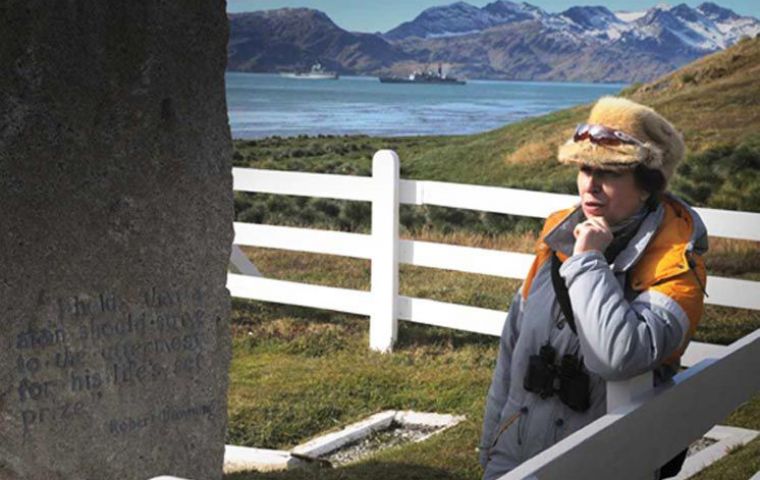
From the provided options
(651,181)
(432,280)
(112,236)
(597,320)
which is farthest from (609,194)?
(432,280)

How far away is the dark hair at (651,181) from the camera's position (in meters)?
3.75

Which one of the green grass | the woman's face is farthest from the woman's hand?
the green grass

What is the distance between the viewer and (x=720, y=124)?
97.3ft

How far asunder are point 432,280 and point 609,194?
1209 centimetres

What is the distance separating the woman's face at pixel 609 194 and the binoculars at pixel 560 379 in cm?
41

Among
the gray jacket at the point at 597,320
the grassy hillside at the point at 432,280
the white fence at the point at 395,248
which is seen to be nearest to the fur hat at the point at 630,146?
the gray jacket at the point at 597,320

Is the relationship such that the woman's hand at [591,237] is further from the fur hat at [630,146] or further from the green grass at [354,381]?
the green grass at [354,381]

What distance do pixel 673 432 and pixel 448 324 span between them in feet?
20.4

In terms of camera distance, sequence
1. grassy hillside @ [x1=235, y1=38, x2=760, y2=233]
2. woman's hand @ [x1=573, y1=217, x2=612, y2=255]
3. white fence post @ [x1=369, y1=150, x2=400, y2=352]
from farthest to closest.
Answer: grassy hillside @ [x1=235, y1=38, x2=760, y2=233], white fence post @ [x1=369, y1=150, x2=400, y2=352], woman's hand @ [x1=573, y1=217, x2=612, y2=255]

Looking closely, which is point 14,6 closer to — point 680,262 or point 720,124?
point 680,262

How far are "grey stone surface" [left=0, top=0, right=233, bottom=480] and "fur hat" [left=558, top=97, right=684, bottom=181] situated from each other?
2.01m

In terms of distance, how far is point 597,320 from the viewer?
350cm

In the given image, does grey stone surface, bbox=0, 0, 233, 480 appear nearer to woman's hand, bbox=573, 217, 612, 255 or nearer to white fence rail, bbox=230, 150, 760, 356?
woman's hand, bbox=573, 217, 612, 255

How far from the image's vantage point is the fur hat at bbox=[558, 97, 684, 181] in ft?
12.2
